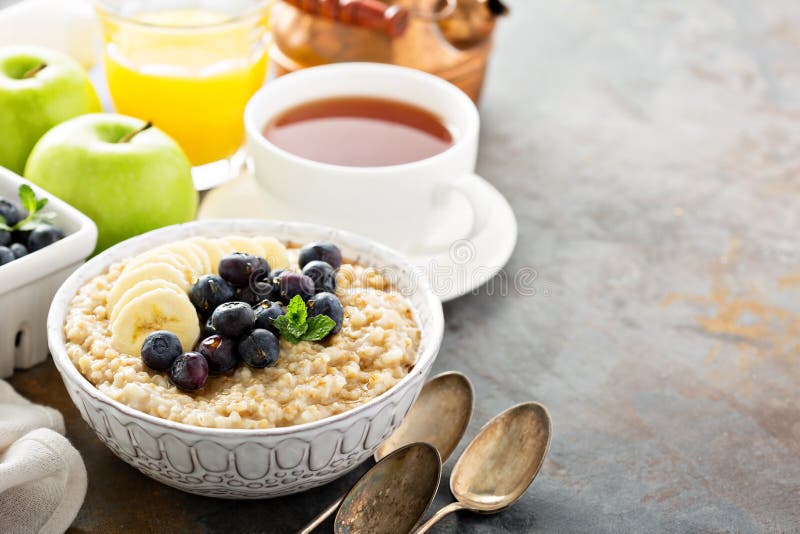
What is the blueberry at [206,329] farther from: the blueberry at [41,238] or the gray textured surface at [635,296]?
the blueberry at [41,238]

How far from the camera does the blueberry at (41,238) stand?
1.56 metres

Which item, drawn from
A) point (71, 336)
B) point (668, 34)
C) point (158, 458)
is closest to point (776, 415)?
point (158, 458)

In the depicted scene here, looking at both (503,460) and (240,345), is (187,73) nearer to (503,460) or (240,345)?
(240,345)

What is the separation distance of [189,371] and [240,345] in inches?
3.3

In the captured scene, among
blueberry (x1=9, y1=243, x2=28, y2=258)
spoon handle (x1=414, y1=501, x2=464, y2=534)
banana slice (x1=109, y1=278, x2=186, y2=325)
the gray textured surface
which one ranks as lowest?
the gray textured surface

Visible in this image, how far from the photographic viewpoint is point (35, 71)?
1.90 m

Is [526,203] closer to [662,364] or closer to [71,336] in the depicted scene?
[662,364]

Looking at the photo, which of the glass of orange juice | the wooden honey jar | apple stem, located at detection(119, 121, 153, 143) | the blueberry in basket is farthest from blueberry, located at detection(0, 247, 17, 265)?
the wooden honey jar

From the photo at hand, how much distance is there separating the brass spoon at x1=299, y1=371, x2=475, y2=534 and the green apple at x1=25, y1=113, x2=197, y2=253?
64 centimetres

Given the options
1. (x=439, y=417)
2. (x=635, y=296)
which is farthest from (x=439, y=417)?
(x=635, y=296)

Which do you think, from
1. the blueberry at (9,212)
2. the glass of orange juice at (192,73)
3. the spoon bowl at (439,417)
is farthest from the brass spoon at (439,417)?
the glass of orange juice at (192,73)

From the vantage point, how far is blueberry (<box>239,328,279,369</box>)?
1.30m

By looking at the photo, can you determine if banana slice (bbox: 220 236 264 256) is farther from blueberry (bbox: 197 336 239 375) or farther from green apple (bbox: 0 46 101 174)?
green apple (bbox: 0 46 101 174)

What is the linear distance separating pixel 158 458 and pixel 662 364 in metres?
0.94
